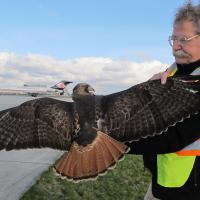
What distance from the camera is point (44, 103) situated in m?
3.38

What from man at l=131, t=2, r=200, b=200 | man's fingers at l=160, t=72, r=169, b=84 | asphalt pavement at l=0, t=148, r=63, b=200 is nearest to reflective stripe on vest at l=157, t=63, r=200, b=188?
man at l=131, t=2, r=200, b=200

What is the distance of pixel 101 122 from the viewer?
318 cm

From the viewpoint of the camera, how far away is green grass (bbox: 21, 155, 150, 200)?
6250 millimetres

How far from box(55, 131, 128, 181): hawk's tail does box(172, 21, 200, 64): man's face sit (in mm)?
730

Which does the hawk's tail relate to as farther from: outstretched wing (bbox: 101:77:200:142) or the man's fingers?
the man's fingers

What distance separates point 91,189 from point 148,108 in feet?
12.6

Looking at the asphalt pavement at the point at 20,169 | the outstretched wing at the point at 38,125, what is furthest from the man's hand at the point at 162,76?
the asphalt pavement at the point at 20,169

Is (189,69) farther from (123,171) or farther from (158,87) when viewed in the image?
(123,171)

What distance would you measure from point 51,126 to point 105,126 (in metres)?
0.42

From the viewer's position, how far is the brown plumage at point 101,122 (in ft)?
9.97

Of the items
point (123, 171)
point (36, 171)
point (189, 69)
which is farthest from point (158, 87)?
point (123, 171)

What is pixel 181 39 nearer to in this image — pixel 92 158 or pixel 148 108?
pixel 148 108

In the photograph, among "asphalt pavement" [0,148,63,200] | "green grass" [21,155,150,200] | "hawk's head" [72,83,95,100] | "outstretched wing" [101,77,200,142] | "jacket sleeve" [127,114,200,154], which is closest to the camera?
"jacket sleeve" [127,114,200,154]

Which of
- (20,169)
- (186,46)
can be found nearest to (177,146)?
(186,46)
